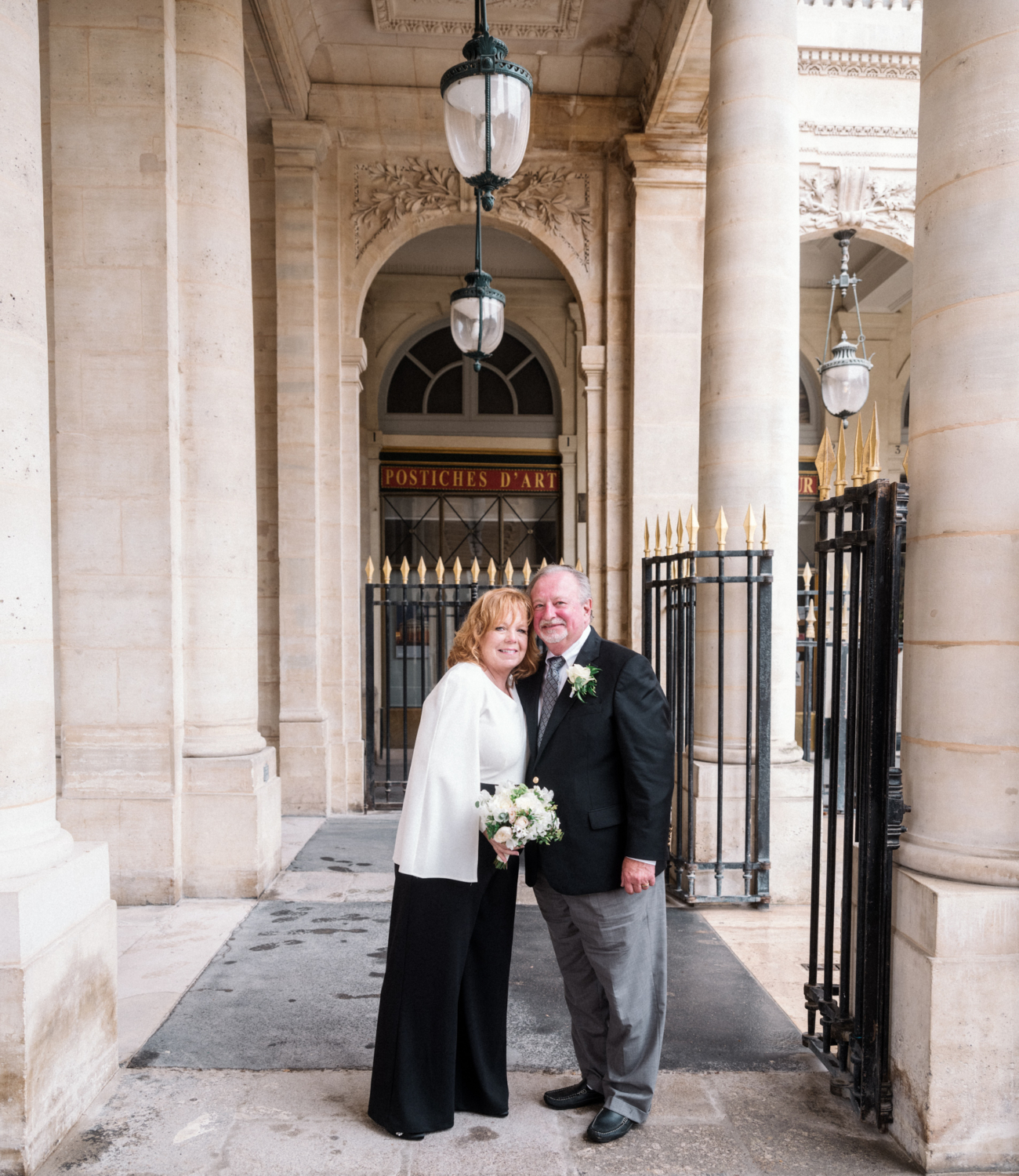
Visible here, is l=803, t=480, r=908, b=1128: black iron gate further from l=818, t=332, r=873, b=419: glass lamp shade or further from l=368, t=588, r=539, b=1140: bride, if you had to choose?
l=818, t=332, r=873, b=419: glass lamp shade

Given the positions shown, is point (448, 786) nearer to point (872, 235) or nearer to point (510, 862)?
point (510, 862)

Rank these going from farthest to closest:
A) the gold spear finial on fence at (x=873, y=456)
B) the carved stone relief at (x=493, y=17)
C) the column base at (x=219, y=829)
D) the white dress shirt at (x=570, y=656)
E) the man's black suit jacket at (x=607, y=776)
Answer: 1. the carved stone relief at (x=493, y=17)
2. the column base at (x=219, y=829)
3. the gold spear finial on fence at (x=873, y=456)
4. the white dress shirt at (x=570, y=656)
5. the man's black suit jacket at (x=607, y=776)

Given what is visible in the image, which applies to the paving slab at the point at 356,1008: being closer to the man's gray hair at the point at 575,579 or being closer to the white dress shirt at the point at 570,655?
the white dress shirt at the point at 570,655

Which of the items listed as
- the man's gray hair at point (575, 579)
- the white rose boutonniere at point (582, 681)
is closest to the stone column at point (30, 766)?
the man's gray hair at point (575, 579)

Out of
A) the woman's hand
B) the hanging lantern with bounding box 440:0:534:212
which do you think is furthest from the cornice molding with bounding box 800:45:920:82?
the woman's hand

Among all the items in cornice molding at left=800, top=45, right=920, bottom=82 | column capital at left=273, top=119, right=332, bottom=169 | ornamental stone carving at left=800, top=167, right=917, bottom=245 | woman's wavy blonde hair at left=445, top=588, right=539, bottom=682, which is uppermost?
cornice molding at left=800, top=45, right=920, bottom=82

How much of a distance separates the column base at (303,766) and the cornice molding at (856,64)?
8.27 m

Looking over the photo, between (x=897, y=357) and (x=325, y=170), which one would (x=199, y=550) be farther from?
(x=897, y=357)

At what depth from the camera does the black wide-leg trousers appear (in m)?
3.17

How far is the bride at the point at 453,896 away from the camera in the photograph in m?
3.12

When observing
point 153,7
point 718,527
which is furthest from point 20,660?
point 153,7

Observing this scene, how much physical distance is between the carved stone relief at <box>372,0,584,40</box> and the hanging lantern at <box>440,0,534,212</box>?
16.2 feet

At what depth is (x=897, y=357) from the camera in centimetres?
1697

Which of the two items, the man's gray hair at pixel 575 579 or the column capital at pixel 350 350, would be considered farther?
the column capital at pixel 350 350
